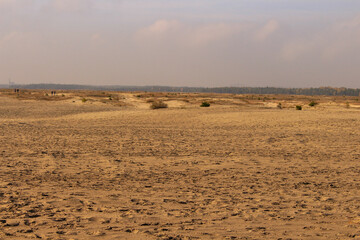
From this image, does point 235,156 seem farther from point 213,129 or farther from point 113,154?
point 213,129

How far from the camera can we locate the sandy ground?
19.8ft

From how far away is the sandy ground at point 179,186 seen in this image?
605cm

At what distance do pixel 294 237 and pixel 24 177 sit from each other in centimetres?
649

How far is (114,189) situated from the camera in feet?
28.2

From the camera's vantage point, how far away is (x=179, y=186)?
9016 mm

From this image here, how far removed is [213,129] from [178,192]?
13.1 metres

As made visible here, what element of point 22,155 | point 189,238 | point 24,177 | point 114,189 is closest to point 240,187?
point 114,189

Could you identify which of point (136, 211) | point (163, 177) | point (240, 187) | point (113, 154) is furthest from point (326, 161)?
point (136, 211)

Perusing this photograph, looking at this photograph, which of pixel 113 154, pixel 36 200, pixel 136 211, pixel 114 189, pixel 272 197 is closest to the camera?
pixel 136 211

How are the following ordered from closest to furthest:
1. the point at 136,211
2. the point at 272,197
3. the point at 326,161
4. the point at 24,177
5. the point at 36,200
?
the point at 136,211 < the point at 36,200 < the point at 272,197 < the point at 24,177 < the point at 326,161

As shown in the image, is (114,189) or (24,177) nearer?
(114,189)

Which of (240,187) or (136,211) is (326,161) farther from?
(136,211)

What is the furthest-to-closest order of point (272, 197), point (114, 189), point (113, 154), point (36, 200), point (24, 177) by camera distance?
point (113, 154) → point (24, 177) → point (114, 189) → point (272, 197) → point (36, 200)

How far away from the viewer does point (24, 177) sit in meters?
9.51
